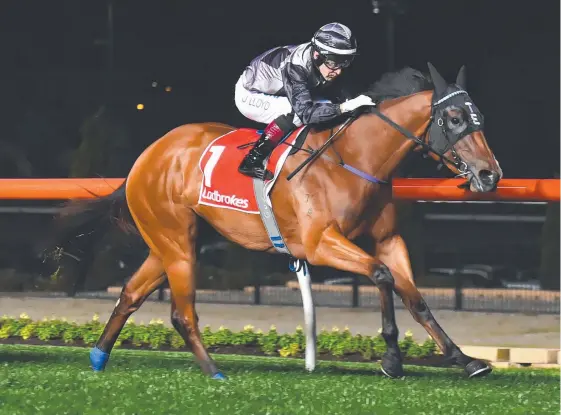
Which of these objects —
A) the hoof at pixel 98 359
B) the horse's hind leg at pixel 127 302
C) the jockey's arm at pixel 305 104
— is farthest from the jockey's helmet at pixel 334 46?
the hoof at pixel 98 359

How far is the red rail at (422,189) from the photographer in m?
8.74

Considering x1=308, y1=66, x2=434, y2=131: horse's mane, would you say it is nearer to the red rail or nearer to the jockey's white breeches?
the jockey's white breeches

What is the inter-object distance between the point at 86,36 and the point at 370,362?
732 cm

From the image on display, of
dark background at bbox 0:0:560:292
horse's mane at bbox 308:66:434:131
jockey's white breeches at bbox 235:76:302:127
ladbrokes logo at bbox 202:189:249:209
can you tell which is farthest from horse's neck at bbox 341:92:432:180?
dark background at bbox 0:0:560:292

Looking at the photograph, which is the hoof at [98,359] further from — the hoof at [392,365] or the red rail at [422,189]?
the hoof at [392,365]

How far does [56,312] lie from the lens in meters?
12.3

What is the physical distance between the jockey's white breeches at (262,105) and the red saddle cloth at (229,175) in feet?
0.34

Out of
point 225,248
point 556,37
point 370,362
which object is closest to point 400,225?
point 225,248

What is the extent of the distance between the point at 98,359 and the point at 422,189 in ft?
7.22

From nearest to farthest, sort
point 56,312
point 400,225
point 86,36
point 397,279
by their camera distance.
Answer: point 397,279 → point 56,312 → point 400,225 → point 86,36

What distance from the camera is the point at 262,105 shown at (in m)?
8.06

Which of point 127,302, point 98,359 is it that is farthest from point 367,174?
point 98,359

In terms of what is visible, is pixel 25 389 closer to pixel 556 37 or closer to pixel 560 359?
pixel 560 359

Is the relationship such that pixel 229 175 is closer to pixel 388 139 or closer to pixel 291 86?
pixel 291 86
